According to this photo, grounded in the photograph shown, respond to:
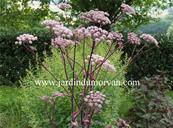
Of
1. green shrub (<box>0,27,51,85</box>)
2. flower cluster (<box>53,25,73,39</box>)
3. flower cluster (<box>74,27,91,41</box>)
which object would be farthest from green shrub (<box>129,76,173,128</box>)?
green shrub (<box>0,27,51,85</box>)

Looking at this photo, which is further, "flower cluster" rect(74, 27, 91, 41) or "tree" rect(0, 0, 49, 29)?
"tree" rect(0, 0, 49, 29)

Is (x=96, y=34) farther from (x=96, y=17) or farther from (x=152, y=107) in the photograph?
(x=152, y=107)

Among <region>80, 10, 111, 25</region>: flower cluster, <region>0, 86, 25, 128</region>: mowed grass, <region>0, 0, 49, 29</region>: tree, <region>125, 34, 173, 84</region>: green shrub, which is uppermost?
<region>80, 10, 111, 25</region>: flower cluster

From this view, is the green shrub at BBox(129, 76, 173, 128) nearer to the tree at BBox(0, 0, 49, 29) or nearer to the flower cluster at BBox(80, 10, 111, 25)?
the flower cluster at BBox(80, 10, 111, 25)

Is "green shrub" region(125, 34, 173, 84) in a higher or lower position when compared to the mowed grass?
higher

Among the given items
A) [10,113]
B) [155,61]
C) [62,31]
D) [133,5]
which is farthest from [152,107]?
[133,5]

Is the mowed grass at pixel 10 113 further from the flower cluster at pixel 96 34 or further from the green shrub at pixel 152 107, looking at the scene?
the flower cluster at pixel 96 34

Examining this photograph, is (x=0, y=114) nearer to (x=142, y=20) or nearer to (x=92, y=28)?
(x=92, y=28)

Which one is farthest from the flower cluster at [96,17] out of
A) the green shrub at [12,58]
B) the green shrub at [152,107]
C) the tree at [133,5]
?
the tree at [133,5]

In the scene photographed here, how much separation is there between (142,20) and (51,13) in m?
4.27

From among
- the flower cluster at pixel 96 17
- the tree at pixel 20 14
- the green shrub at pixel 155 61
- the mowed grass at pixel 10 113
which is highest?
the flower cluster at pixel 96 17

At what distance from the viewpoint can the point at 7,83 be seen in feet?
39.1

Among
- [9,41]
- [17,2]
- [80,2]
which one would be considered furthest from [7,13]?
[9,41]

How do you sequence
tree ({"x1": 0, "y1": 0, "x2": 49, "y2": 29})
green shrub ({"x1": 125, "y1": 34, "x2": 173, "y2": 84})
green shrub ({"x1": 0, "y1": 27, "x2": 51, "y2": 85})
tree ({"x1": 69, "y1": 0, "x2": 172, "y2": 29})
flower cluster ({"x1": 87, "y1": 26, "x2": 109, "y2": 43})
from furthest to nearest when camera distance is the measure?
tree ({"x1": 0, "y1": 0, "x2": 49, "y2": 29}) < tree ({"x1": 69, "y1": 0, "x2": 172, "y2": 29}) < green shrub ({"x1": 0, "y1": 27, "x2": 51, "y2": 85}) < green shrub ({"x1": 125, "y1": 34, "x2": 173, "y2": 84}) < flower cluster ({"x1": 87, "y1": 26, "x2": 109, "y2": 43})
